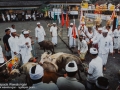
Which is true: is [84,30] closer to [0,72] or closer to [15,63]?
[15,63]

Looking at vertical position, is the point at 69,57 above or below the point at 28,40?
below

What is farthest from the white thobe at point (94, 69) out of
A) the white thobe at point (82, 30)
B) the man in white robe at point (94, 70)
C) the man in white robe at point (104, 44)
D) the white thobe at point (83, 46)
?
the white thobe at point (82, 30)

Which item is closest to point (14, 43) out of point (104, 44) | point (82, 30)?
point (104, 44)

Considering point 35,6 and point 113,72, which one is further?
point 35,6

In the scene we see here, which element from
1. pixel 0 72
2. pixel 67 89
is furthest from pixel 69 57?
pixel 67 89

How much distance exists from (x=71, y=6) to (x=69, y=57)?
2711cm

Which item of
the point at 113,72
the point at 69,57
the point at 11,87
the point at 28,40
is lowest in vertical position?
the point at 113,72

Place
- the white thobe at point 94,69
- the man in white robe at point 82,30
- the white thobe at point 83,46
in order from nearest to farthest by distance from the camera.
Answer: the white thobe at point 94,69, the white thobe at point 83,46, the man in white robe at point 82,30

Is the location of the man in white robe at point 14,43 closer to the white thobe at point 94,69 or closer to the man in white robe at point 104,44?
the man in white robe at point 104,44

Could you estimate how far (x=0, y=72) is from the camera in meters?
5.86

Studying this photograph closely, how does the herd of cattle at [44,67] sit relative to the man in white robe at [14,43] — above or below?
below

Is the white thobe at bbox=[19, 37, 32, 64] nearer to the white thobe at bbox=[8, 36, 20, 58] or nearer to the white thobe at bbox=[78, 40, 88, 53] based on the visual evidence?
the white thobe at bbox=[8, 36, 20, 58]

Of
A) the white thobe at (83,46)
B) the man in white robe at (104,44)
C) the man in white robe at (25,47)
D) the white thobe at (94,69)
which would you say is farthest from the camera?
the white thobe at (83,46)

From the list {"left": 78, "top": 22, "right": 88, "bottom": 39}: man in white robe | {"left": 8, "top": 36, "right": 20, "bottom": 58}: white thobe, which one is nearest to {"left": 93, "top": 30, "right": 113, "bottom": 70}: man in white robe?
{"left": 78, "top": 22, "right": 88, "bottom": 39}: man in white robe
